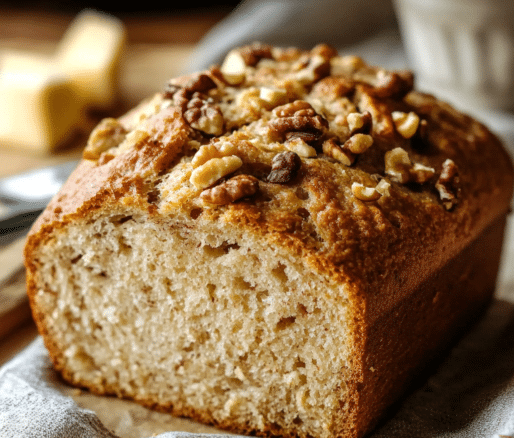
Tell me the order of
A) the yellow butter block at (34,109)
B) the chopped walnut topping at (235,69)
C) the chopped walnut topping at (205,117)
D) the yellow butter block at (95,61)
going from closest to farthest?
the chopped walnut topping at (205,117)
the chopped walnut topping at (235,69)
the yellow butter block at (34,109)
the yellow butter block at (95,61)

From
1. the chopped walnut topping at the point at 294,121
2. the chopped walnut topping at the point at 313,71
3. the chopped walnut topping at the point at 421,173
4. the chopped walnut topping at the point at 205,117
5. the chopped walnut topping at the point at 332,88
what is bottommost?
the chopped walnut topping at the point at 421,173

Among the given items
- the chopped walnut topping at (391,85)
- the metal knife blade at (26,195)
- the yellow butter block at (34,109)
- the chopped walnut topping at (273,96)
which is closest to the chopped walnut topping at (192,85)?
the chopped walnut topping at (273,96)

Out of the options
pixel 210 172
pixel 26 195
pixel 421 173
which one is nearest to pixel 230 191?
pixel 210 172

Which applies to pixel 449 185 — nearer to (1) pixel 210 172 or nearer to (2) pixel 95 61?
(1) pixel 210 172

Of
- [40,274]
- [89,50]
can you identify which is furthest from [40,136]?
[40,274]

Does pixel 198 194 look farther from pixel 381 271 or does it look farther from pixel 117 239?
pixel 381 271

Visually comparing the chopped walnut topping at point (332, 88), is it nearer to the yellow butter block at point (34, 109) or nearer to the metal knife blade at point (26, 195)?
the metal knife blade at point (26, 195)
